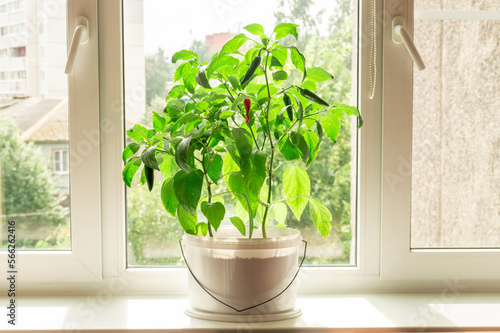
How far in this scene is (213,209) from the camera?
1.00 metres

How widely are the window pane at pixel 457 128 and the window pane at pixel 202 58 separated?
0.20 m

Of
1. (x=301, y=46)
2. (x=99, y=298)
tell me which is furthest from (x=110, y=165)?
(x=301, y=46)

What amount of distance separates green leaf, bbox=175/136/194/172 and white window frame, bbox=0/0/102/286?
1.20ft

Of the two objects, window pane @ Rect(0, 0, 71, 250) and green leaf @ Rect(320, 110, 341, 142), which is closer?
green leaf @ Rect(320, 110, 341, 142)

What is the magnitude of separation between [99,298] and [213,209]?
0.45 metres

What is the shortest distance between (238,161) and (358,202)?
0.45 metres

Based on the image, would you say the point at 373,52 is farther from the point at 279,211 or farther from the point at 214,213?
the point at 214,213

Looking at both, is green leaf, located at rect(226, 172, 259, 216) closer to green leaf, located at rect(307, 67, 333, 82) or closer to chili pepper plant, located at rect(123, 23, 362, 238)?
chili pepper plant, located at rect(123, 23, 362, 238)

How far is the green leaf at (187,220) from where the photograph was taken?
1043 mm

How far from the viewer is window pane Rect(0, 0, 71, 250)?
4.19 ft

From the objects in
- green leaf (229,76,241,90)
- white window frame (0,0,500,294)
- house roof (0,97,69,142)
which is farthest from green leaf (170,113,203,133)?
house roof (0,97,69,142)

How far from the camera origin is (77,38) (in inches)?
47.3

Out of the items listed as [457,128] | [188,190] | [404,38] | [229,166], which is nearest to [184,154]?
[188,190]

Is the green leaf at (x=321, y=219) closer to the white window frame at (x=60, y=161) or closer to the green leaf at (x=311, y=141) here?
the green leaf at (x=311, y=141)
